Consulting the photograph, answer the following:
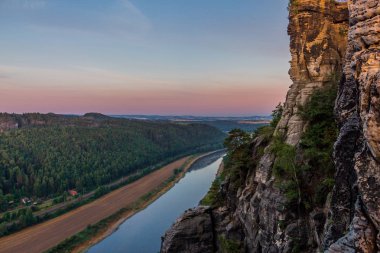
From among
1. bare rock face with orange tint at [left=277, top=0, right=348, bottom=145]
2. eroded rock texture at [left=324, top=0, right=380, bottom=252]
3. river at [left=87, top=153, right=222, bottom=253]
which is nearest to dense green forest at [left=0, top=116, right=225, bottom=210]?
river at [left=87, top=153, right=222, bottom=253]

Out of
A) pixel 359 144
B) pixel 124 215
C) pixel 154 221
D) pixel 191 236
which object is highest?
pixel 359 144

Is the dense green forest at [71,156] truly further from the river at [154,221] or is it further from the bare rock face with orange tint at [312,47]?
the bare rock face with orange tint at [312,47]

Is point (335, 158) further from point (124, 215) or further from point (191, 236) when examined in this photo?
point (124, 215)

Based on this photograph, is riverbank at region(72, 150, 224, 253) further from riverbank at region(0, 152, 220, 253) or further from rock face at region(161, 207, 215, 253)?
rock face at region(161, 207, 215, 253)

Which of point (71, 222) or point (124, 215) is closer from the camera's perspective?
point (71, 222)

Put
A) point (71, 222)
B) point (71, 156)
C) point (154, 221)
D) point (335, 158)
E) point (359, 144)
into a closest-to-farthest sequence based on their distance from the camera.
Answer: point (359, 144) → point (335, 158) → point (154, 221) → point (71, 222) → point (71, 156)

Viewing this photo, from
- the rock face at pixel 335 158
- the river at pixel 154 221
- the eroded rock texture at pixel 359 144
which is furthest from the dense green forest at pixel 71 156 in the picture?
the eroded rock texture at pixel 359 144

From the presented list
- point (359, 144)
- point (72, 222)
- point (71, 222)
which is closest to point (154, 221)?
point (72, 222)
